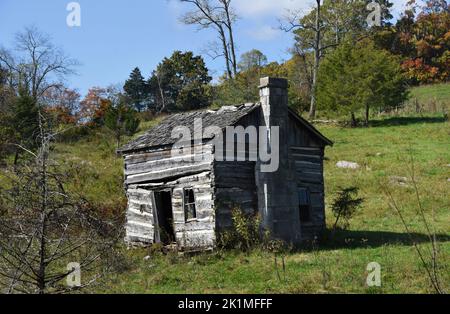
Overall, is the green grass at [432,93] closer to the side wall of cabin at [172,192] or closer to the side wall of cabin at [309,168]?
the side wall of cabin at [309,168]

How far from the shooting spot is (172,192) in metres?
17.1

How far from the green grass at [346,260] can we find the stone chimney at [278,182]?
108 cm

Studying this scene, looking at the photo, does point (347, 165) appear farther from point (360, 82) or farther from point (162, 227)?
point (162, 227)

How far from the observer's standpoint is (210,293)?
10344mm

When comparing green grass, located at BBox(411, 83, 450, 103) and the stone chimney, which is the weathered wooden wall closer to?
the stone chimney

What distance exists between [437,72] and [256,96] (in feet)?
84.4

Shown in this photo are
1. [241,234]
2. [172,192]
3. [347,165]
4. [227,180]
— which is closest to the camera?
[241,234]

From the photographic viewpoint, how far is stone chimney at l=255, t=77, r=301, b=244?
15.8m

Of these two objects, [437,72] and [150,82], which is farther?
[150,82]

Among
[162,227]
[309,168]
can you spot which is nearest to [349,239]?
[309,168]

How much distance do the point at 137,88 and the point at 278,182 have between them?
160ft

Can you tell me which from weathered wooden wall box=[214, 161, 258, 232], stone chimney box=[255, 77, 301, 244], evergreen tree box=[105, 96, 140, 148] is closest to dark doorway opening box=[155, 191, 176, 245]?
weathered wooden wall box=[214, 161, 258, 232]
